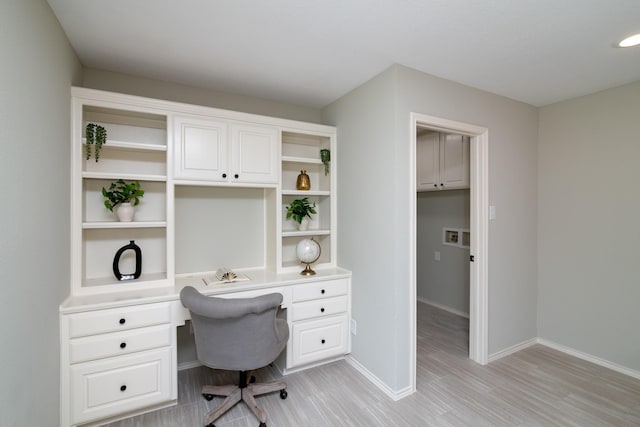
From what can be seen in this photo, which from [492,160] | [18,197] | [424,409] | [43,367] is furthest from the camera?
[492,160]

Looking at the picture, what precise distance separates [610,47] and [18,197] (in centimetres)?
343

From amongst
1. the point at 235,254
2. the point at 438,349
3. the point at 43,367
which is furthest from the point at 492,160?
the point at 43,367

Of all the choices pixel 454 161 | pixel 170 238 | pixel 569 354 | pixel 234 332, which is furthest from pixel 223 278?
pixel 569 354

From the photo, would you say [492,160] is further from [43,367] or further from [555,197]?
[43,367]

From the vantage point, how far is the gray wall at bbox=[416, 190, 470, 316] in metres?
3.89

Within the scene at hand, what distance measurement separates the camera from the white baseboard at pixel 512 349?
2729 millimetres

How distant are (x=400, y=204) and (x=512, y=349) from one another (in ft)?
6.67

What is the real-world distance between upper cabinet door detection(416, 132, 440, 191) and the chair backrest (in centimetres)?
288

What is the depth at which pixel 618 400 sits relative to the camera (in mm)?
2135

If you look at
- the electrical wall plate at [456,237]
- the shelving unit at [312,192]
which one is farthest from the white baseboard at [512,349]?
the shelving unit at [312,192]

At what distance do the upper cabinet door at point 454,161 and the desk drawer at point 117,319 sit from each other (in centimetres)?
330

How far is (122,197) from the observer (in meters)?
2.16

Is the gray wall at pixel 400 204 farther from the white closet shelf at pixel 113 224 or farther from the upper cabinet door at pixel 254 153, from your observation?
the white closet shelf at pixel 113 224

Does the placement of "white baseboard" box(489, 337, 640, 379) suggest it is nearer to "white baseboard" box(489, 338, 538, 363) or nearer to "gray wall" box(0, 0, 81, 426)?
"white baseboard" box(489, 338, 538, 363)
